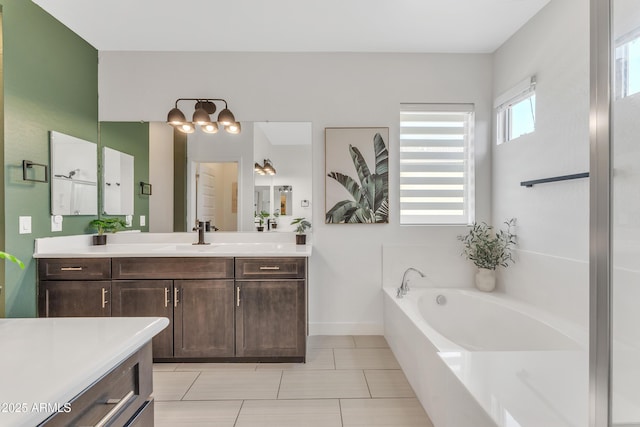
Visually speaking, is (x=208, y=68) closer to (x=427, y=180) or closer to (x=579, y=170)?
(x=427, y=180)

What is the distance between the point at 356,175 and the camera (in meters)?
2.96

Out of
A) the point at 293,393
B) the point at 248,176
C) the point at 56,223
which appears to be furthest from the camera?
the point at 248,176

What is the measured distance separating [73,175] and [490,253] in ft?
11.4

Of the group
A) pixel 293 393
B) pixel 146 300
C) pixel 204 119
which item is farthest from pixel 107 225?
pixel 293 393

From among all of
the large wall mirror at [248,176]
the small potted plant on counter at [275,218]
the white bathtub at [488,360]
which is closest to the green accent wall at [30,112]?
the large wall mirror at [248,176]

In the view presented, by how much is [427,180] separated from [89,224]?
118 inches

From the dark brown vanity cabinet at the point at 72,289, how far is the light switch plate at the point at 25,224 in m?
0.24

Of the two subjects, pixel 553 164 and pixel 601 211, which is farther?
pixel 553 164

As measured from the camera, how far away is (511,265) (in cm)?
269

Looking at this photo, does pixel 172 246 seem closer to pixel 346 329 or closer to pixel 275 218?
pixel 275 218

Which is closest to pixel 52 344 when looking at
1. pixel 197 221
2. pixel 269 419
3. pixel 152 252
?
pixel 269 419

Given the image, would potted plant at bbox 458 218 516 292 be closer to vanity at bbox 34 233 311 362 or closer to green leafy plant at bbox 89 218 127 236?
vanity at bbox 34 233 311 362

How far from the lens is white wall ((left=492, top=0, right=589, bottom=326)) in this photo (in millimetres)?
1960

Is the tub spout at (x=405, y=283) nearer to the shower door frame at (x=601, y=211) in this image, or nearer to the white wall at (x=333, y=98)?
the white wall at (x=333, y=98)
